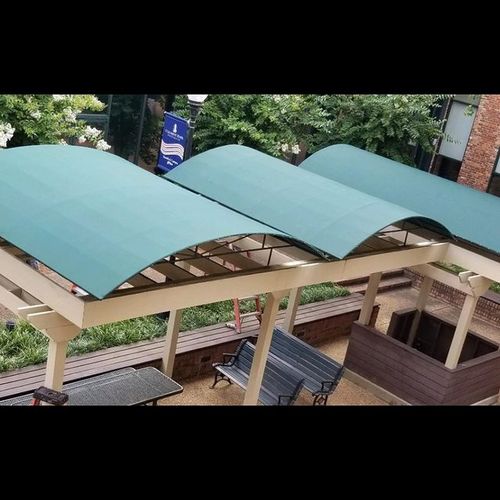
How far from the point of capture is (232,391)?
11789 mm

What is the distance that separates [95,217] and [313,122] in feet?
36.7

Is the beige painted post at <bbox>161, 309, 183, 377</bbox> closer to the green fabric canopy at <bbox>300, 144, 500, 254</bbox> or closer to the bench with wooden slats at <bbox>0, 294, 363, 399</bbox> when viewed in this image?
the bench with wooden slats at <bbox>0, 294, 363, 399</bbox>

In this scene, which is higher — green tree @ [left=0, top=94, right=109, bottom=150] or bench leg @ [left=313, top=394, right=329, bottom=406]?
green tree @ [left=0, top=94, right=109, bottom=150]

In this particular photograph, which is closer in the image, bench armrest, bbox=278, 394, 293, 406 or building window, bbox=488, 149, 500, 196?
bench armrest, bbox=278, 394, 293, 406

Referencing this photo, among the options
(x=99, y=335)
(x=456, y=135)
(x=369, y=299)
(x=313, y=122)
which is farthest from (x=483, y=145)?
(x=99, y=335)

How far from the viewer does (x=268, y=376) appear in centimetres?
1138

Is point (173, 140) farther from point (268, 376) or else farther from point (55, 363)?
point (55, 363)

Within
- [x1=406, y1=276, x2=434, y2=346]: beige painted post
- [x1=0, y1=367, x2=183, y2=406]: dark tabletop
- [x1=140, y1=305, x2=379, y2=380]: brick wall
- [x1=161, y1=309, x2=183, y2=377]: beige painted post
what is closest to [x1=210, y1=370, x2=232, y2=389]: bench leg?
[x1=140, y1=305, x2=379, y2=380]: brick wall

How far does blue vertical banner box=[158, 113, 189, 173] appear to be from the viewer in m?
13.4

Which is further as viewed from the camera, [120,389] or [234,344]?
[234,344]

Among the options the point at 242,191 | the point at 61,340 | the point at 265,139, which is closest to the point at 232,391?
the point at 242,191

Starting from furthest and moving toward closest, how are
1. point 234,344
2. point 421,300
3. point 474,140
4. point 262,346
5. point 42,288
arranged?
point 474,140, point 421,300, point 234,344, point 262,346, point 42,288

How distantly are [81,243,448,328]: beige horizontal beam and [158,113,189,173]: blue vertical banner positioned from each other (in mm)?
4199
